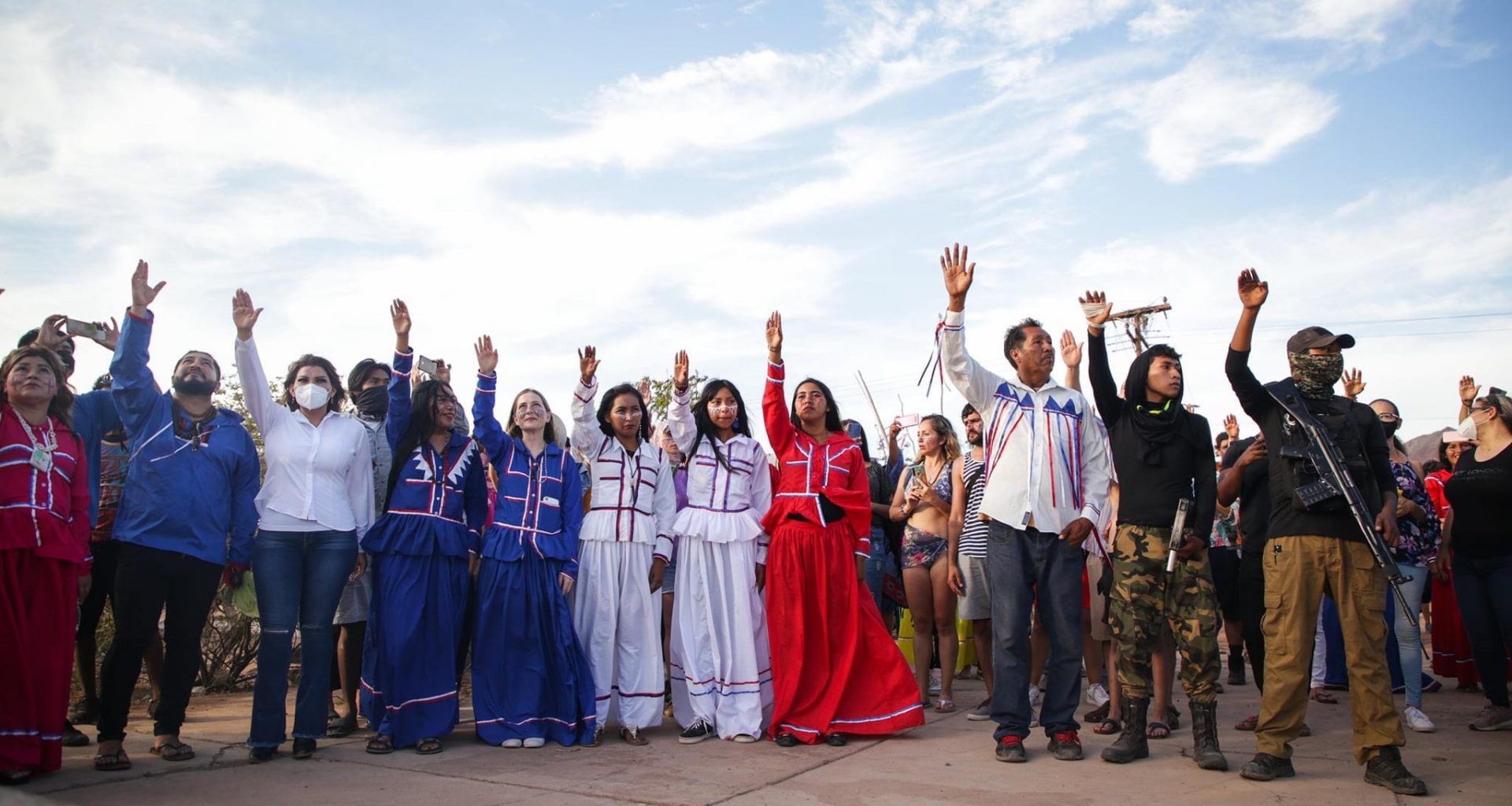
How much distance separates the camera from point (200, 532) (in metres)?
5.11

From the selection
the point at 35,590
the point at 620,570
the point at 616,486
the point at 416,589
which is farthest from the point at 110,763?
the point at 616,486

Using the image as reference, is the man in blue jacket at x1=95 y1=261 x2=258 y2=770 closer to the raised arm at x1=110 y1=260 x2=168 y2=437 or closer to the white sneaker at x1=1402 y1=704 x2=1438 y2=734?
the raised arm at x1=110 y1=260 x2=168 y2=437

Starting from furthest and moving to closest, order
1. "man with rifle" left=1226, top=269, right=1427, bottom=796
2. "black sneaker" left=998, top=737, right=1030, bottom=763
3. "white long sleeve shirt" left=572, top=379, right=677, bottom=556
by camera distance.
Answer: "white long sleeve shirt" left=572, top=379, right=677, bottom=556, "black sneaker" left=998, top=737, right=1030, bottom=763, "man with rifle" left=1226, top=269, right=1427, bottom=796

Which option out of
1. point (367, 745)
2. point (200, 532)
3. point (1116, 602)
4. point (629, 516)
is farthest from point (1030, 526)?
point (200, 532)

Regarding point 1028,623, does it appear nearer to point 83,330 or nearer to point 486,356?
point 486,356

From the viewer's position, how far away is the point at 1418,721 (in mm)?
5898

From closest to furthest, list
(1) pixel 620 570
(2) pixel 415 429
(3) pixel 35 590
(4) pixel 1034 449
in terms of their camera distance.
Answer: (3) pixel 35 590
(4) pixel 1034 449
(2) pixel 415 429
(1) pixel 620 570

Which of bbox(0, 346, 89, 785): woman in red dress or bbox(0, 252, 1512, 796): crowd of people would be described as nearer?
bbox(0, 346, 89, 785): woman in red dress

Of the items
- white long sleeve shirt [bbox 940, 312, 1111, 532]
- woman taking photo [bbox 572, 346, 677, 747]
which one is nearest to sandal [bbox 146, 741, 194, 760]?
woman taking photo [bbox 572, 346, 677, 747]

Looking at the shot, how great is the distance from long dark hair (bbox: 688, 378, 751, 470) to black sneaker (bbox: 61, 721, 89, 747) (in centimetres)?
363

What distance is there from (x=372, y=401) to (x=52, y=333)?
1767 millimetres

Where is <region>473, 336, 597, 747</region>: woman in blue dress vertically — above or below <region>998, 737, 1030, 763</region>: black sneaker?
above

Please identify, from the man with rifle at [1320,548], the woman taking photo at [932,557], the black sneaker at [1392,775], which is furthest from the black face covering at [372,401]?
the black sneaker at [1392,775]

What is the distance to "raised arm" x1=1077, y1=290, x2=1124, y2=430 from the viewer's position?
513cm
